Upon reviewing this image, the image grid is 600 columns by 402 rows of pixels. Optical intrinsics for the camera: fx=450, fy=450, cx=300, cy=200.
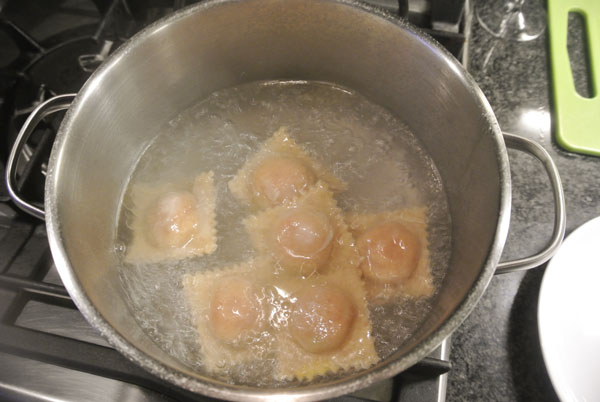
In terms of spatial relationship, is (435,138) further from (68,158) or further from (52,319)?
(52,319)

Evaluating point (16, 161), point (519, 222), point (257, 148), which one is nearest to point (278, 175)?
point (257, 148)

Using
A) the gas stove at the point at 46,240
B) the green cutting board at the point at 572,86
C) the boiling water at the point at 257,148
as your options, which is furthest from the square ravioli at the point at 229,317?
the green cutting board at the point at 572,86

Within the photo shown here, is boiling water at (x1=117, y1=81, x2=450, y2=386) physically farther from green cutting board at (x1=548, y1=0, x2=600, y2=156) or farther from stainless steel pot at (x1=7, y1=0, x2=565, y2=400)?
green cutting board at (x1=548, y1=0, x2=600, y2=156)

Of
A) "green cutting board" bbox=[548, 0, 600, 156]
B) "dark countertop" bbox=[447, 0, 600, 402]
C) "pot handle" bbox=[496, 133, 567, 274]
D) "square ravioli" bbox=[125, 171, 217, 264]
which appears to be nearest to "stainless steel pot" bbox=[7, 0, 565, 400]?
"pot handle" bbox=[496, 133, 567, 274]

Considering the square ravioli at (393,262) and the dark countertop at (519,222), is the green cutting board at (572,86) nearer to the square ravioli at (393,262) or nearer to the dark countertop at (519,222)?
the dark countertop at (519,222)

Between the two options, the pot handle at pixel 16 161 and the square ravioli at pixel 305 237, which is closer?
the pot handle at pixel 16 161
